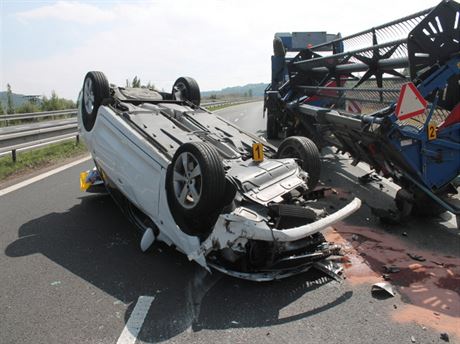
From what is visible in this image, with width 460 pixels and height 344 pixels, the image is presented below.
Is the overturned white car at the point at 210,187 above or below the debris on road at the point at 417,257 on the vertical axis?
above

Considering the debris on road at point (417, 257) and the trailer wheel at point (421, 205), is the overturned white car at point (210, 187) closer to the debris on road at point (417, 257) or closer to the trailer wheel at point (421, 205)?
the debris on road at point (417, 257)

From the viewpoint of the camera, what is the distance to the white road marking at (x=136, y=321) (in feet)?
9.30

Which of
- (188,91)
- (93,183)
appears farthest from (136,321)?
(188,91)

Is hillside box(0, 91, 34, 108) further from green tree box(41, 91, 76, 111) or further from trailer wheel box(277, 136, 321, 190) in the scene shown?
trailer wheel box(277, 136, 321, 190)

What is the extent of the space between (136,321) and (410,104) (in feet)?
12.4

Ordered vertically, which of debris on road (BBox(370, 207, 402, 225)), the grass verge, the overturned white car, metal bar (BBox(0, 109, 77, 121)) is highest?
the overturned white car

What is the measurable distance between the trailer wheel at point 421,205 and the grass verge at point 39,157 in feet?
22.8

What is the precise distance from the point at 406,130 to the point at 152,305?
3468 mm

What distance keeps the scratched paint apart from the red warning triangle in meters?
1.41

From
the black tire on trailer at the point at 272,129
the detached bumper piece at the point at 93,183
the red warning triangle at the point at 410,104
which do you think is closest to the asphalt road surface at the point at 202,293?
the detached bumper piece at the point at 93,183

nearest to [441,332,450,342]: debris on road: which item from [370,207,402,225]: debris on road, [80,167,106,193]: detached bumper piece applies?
[370,207,402,225]: debris on road

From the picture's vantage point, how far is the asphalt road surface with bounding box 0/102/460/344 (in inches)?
115

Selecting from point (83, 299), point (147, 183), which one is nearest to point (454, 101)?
point (147, 183)

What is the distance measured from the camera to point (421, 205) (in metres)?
5.19
